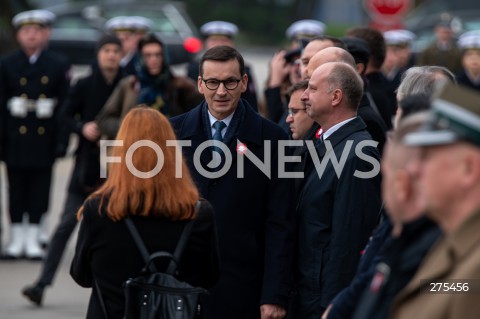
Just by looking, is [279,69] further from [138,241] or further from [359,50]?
[138,241]

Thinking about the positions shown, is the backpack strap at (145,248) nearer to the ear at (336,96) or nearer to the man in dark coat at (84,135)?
the ear at (336,96)

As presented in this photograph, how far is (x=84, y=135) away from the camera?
9844mm

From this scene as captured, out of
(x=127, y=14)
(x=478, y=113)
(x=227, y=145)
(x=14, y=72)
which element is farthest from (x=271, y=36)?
(x=478, y=113)

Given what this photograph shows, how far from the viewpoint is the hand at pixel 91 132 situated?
9.71 meters

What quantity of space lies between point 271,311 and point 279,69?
3.24 metres

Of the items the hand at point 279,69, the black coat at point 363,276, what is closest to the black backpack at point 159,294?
the black coat at point 363,276

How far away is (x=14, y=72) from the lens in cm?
1152

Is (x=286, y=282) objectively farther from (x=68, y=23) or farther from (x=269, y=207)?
(x=68, y=23)

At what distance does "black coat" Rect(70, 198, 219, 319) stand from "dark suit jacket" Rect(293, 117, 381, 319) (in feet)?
2.10

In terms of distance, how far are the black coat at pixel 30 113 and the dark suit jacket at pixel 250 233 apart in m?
5.55

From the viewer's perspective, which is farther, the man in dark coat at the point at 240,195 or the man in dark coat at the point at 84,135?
the man in dark coat at the point at 84,135

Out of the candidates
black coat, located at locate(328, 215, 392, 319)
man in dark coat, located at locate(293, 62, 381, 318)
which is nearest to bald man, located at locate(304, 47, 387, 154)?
man in dark coat, located at locate(293, 62, 381, 318)

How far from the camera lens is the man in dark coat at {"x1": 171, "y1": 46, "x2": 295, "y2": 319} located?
5.95 meters

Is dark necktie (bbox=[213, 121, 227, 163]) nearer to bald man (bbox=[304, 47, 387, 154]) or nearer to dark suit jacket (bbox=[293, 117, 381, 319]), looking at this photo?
dark suit jacket (bbox=[293, 117, 381, 319])
